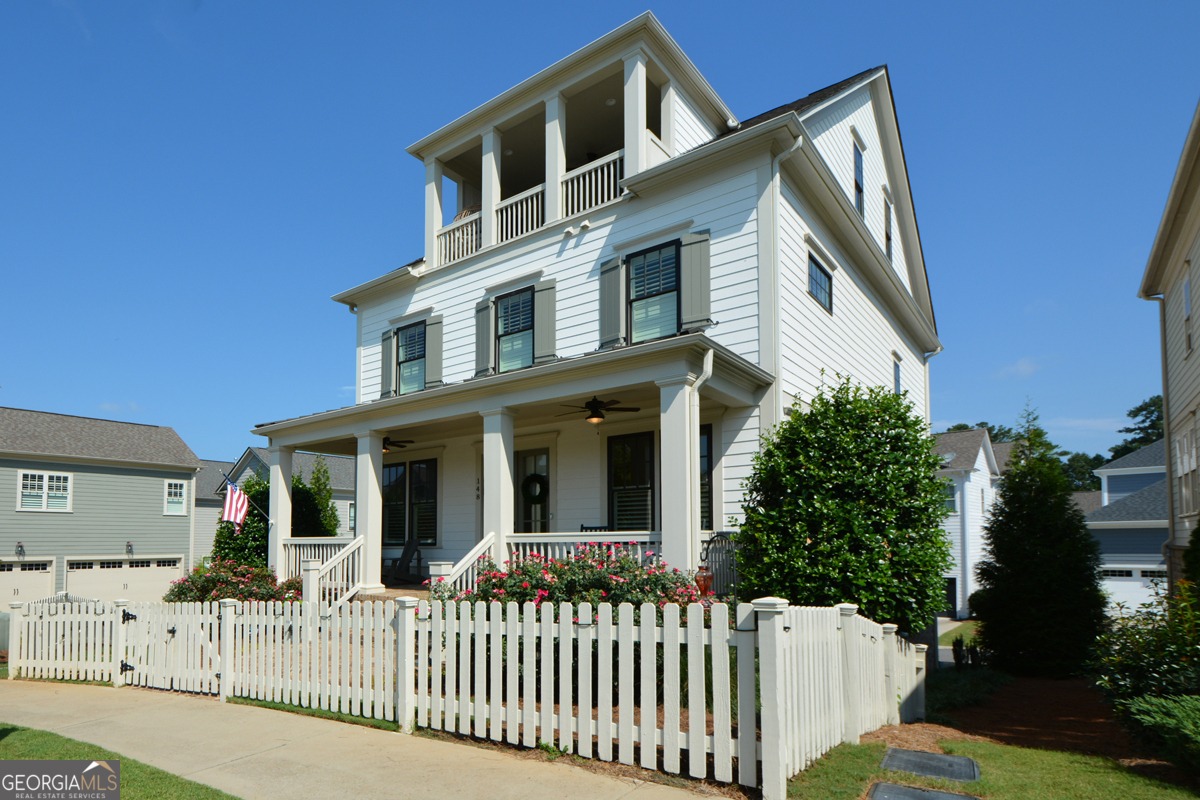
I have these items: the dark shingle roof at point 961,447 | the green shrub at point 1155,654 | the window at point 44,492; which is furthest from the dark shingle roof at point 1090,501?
Answer: the window at point 44,492

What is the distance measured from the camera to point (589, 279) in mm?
12734

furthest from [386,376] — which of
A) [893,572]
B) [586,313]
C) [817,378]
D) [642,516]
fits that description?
[893,572]

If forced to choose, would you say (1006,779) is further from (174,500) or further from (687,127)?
(174,500)

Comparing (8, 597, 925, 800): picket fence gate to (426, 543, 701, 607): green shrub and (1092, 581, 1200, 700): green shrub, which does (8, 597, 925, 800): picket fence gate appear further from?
(1092, 581, 1200, 700): green shrub

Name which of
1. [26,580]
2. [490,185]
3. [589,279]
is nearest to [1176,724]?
[589,279]

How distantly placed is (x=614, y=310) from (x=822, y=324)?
3.56m

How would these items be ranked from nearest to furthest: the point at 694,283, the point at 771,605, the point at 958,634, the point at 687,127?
1. the point at 771,605
2. the point at 694,283
3. the point at 687,127
4. the point at 958,634

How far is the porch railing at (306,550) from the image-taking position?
1354 cm

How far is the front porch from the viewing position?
9.23m

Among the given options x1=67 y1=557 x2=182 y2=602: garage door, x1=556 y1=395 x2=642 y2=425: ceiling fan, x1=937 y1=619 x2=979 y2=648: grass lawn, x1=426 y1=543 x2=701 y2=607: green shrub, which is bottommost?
x1=937 y1=619 x2=979 y2=648: grass lawn

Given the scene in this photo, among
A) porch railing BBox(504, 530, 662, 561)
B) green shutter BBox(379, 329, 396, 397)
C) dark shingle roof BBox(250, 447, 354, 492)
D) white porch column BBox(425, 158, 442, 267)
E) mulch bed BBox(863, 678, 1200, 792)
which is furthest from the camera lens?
dark shingle roof BBox(250, 447, 354, 492)

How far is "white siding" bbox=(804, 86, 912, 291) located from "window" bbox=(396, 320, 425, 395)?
8664mm

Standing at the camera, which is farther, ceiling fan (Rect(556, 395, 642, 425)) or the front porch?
ceiling fan (Rect(556, 395, 642, 425))

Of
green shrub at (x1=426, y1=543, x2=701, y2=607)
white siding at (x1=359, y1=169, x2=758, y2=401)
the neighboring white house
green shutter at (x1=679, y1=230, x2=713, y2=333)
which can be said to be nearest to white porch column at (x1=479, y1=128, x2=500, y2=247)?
white siding at (x1=359, y1=169, x2=758, y2=401)
